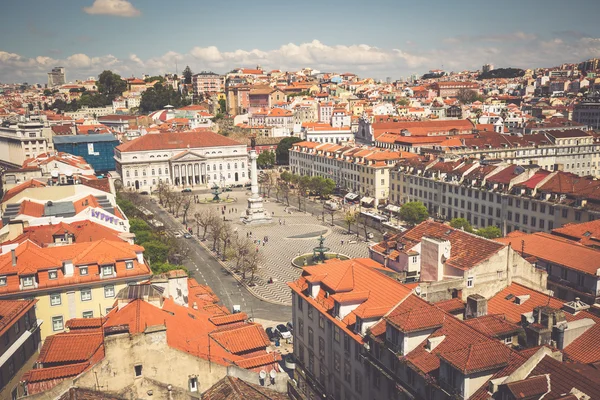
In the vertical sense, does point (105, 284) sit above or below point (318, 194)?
above

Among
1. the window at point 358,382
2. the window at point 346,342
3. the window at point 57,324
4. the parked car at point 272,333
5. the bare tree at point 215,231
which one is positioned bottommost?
the parked car at point 272,333

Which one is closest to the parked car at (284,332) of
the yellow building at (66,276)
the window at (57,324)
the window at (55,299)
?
the yellow building at (66,276)

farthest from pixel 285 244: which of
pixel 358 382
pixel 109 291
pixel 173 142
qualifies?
pixel 173 142

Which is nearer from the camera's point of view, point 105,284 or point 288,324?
point 105,284

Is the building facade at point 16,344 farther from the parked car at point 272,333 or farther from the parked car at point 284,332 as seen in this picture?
the parked car at point 284,332

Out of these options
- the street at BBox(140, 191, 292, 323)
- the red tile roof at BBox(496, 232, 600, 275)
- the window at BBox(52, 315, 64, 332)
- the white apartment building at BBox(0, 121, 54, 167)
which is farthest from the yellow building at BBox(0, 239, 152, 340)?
the white apartment building at BBox(0, 121, 54, 167)

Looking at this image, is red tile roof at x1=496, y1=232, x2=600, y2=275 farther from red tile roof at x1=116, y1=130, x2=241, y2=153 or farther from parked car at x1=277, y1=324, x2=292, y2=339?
red tile roof at x1=116, y1=130, x2=241, y2=153

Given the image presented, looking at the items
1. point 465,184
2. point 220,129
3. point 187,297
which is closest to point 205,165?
point 220,129

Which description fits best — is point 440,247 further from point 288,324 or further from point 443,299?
point 288,324
